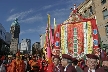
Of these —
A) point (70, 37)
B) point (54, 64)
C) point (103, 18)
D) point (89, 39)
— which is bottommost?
point (54, 64)

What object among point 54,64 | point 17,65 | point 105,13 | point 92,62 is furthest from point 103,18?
point 92,62

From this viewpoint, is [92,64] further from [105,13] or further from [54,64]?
[105,13]

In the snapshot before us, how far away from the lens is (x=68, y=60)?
5.84 metres

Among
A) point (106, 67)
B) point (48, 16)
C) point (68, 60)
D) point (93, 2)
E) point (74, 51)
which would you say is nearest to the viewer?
point (106, 67)

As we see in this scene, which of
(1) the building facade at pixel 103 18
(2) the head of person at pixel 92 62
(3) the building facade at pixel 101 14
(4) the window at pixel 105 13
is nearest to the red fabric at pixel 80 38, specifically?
(2) the head of person at pixel 92 62

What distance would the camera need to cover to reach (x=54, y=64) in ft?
25.7

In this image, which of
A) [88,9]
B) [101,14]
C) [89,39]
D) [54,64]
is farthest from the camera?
[88,9]

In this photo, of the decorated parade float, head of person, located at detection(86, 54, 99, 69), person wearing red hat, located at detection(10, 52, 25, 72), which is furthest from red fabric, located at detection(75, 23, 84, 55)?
head of person, located at detection(86, 54, 99, 69)

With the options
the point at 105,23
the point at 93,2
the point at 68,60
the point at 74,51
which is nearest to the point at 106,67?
the point at 68,60

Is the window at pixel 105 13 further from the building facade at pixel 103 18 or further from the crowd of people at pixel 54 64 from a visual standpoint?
the crowd of people at pixel 54 64

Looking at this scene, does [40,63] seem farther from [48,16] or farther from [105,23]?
[105,23]

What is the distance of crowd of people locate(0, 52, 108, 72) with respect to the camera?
5125 mm

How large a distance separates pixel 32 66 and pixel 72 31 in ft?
12.3

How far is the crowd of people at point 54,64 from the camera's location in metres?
5.12
